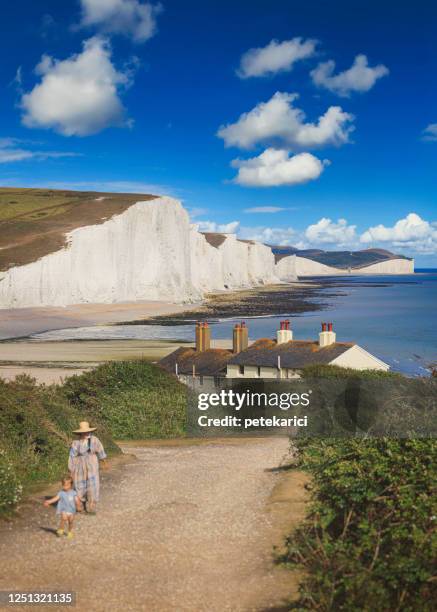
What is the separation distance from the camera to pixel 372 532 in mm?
7883

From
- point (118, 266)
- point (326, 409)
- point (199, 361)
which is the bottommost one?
point (199, 361)

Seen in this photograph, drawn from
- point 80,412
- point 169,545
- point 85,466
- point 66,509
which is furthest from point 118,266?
point 169,545

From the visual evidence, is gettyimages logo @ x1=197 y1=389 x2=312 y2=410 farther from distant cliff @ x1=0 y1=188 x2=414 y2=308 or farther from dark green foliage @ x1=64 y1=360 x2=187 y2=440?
distant cliff @ x1=0 y1=188 x2=414 y2=308

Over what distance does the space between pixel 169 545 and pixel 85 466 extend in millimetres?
2136

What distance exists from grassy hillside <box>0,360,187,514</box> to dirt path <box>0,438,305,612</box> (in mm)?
1544

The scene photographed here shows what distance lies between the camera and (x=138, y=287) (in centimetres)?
10488

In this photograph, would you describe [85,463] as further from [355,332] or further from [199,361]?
[355,332]

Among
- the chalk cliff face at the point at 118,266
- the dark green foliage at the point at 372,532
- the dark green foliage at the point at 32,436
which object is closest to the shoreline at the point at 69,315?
the chalk cliff face at the point at 118,266

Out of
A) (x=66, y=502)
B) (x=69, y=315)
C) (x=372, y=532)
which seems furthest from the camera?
(x=69, y=315)

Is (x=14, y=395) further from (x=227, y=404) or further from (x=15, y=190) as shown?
(x=15, y=190)

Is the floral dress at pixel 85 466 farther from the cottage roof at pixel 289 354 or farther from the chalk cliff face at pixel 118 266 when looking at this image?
the chalk cliff face at pixel 118 266

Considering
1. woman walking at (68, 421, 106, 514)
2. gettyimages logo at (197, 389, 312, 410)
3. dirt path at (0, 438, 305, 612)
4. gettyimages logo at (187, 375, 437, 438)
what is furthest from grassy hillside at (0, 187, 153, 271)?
woman walking at (68, 421, 106, 514)

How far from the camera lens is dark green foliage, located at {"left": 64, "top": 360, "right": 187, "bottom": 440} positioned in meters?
22.1

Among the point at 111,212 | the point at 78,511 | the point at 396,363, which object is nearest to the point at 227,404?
the point at 78,511
